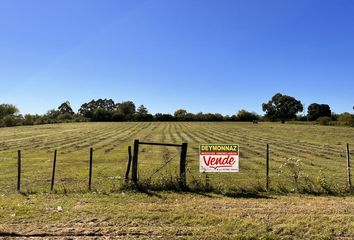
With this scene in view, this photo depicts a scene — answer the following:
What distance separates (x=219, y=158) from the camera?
43.4ft

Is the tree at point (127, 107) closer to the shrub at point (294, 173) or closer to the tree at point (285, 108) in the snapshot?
the tree at point (285, 108)

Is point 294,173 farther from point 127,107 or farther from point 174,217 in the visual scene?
point 127,107

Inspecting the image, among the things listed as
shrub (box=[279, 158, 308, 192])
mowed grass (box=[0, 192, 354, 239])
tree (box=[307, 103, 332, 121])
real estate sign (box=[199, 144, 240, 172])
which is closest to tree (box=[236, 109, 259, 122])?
tree (box=[307, 103, 332, 121])

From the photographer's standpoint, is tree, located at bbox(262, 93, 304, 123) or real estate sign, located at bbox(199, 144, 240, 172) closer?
real estate sign, located at bbox(199, 144, 240, 172)

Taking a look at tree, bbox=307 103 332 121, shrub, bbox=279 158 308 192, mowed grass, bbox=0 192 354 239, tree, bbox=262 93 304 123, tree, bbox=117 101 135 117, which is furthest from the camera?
tree, bbox=117 101 135 117

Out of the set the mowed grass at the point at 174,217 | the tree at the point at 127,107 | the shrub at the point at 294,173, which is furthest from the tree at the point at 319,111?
the mowed grass at the point at 174,217

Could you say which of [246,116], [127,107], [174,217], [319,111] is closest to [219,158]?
[174,217]

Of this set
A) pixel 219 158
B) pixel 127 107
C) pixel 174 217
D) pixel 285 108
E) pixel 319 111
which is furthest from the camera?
pixel 127 107

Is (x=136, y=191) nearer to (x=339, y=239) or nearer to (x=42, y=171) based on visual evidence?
(x=339, y=239)

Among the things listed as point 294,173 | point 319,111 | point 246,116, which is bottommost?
point 294,173

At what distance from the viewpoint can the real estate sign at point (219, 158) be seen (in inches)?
517

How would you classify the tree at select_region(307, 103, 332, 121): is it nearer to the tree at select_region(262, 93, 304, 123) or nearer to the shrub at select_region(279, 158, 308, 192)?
the tree at select_region(262, 93, 304, 123)

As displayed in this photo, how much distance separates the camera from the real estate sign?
1312cm

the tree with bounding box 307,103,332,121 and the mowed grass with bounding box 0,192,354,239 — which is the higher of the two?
the tree with bounding box 307,103,332,121
